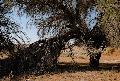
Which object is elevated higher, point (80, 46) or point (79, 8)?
point (79, 8)

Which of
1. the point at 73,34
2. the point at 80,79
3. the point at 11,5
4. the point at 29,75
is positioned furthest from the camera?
the point at 73,34

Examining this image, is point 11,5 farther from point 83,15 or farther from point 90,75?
point 90,75

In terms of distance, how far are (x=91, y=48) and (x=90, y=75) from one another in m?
3.16

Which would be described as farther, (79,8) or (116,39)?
(79,8)

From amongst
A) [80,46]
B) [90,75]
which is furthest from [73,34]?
[90,75]

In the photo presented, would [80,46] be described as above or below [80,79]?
above

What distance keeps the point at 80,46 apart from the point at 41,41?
279 cm

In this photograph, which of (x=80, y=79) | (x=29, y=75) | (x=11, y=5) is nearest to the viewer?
(x=80, y=79)

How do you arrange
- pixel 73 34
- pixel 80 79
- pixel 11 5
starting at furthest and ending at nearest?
1. pixel 73 34
2. pixel 11 5
3. pixel 80 79

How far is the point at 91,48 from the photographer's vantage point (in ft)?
75.1

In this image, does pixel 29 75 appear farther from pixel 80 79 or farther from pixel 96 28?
pixel 96 28

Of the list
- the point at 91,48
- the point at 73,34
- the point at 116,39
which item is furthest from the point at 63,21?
the point at 116,39

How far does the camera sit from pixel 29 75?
20312 millimetres

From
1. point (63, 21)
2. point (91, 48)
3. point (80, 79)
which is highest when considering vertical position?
point (63, 21)
